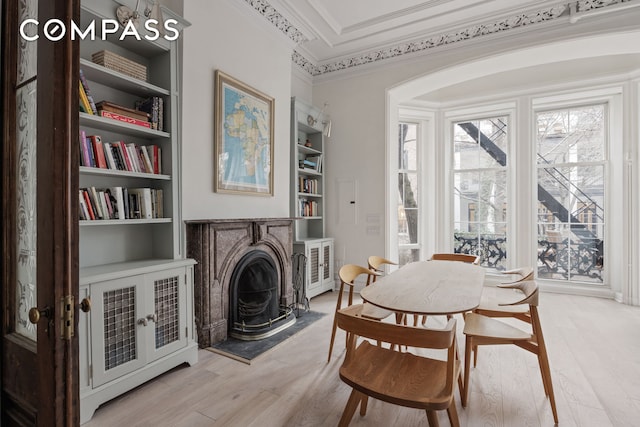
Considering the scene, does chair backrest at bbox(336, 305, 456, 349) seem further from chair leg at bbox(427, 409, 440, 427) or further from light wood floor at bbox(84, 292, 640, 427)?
light wood floor at bbox(84, 292, 640, 427)

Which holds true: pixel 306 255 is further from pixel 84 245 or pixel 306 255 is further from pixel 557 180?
pixel 557 180

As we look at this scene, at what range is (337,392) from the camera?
2135 mm

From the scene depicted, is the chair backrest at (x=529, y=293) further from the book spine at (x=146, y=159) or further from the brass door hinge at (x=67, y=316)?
the book spine at (x=146, y=159)

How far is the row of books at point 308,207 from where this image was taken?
451 centimetres

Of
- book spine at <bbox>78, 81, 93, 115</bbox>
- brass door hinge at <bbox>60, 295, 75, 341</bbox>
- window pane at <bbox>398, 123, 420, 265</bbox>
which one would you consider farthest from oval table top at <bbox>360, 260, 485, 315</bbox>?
window pane at <bbox>398, 123, 420, 265</bbox>

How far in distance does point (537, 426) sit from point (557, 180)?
4.25 m

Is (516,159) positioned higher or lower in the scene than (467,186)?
higher

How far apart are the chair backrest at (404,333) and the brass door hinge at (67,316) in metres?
1.00

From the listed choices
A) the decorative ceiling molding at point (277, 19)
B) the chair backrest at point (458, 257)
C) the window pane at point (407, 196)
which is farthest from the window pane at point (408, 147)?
the decorative ceiling molding at point (277, 19)

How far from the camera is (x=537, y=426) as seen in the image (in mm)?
1784

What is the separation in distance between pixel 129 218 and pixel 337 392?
74.9 inches

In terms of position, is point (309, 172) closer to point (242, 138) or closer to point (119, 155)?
point (242, 138)

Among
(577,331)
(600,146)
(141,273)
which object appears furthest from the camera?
(600,146)

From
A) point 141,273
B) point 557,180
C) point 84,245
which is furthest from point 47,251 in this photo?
point 557,180
